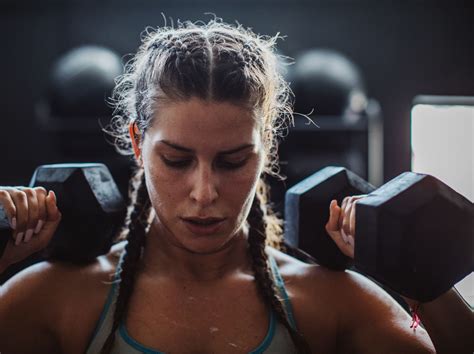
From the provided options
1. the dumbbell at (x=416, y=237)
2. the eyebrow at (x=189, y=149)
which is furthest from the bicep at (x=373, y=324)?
the eyebrow at (x=189, y=149)

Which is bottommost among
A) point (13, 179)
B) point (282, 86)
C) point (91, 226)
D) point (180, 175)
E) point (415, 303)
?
point (13, 179)

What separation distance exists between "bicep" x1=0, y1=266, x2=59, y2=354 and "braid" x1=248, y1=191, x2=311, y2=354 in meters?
0.49

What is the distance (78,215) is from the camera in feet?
4.68

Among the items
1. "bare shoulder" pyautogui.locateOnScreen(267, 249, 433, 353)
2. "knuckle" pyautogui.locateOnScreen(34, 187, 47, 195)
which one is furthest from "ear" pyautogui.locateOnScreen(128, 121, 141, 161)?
"bare shoulder" pyautogui.locateOnScreen(267, 249, 433, 353)

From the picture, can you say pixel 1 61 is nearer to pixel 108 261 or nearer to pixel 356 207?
pixel 108 261

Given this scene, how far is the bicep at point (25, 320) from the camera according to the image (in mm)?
1343

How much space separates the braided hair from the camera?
1.33 meters

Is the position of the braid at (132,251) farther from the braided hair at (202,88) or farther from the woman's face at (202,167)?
the woman's face at (202,167)

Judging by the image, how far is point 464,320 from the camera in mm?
1273

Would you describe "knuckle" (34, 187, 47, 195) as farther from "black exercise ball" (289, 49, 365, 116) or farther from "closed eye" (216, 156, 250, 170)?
"black exercise ball" (289, 49, 365, 116)

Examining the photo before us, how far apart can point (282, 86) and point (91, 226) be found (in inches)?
23.1

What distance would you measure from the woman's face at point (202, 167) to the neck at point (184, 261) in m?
0.16

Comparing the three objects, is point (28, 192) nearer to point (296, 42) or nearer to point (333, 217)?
point (333, 217)

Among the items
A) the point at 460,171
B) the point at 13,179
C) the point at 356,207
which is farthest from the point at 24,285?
the point at 13,179
